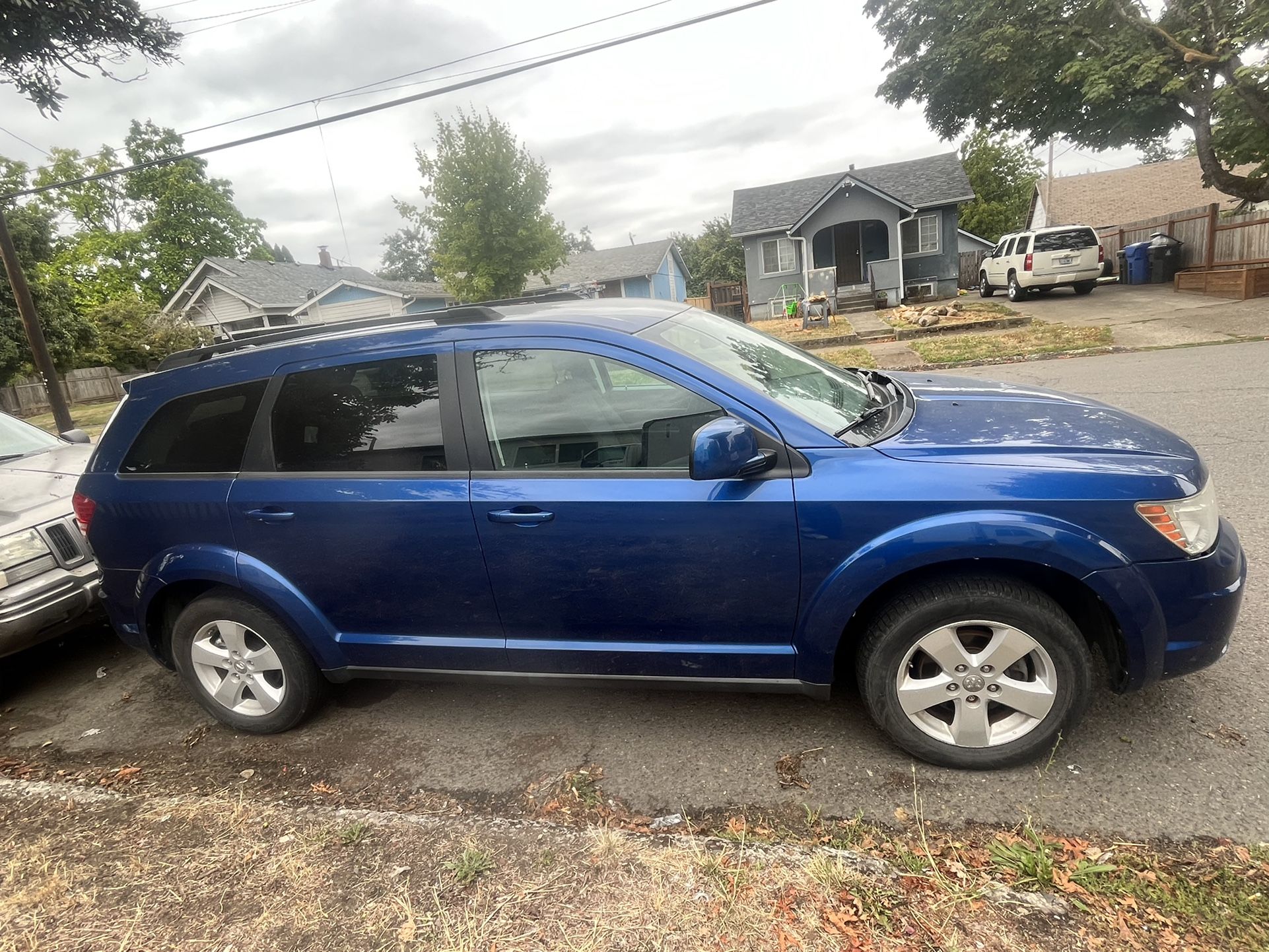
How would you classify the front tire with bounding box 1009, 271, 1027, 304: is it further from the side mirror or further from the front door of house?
the side mirror

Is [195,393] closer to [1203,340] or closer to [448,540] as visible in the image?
[448,540]

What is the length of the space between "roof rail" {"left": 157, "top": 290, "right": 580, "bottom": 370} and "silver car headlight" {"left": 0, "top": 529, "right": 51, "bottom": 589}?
4.44 feet

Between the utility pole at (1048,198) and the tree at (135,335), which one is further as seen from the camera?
the utility pole at (1048,198)

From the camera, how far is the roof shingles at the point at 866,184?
2370 cm

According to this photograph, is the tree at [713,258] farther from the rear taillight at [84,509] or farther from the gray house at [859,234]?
the rear taillight at [84,509]

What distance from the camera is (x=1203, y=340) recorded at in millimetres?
11086

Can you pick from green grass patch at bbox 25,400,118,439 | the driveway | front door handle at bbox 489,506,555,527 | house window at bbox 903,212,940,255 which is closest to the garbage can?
the driveway

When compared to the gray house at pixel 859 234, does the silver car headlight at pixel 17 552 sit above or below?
below

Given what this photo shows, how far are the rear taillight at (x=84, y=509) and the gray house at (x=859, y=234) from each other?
20224mm

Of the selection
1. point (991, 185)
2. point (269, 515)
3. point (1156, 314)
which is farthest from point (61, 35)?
point (991, 185)

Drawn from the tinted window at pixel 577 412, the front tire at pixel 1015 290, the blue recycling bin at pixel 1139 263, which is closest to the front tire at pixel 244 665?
the tinted window at pixel 577 412

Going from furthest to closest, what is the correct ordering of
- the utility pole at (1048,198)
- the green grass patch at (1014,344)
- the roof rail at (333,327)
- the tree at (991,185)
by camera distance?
the tree at (991,185), the utility pole at (1048,198), the green grass patch at (1014,344), the roof rail at (333,327)

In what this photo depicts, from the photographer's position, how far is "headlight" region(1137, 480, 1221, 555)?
7.49 ft

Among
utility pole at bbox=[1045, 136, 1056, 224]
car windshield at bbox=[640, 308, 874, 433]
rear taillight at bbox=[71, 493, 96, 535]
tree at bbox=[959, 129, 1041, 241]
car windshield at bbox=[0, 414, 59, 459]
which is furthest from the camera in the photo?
tree at bbox=[959, 129, 1041, 241]
